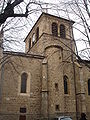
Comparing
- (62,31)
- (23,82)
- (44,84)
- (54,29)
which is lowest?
(44,84)

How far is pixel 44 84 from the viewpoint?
63.9 feet

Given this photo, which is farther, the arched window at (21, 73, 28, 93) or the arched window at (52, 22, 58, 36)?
the arched window at (52, 22, 58, 36)

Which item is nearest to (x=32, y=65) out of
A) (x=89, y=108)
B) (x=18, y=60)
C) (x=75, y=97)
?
(x=18, y=60)

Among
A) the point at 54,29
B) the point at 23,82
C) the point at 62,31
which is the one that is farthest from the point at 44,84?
the point at 62,31

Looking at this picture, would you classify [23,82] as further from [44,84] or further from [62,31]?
[62,31]

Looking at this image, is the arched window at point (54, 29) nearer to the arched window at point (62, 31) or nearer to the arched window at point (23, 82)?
Answer: the arched window at point (62, 31)

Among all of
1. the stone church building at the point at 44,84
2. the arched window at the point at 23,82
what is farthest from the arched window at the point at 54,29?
the arched window at the point at 23,82

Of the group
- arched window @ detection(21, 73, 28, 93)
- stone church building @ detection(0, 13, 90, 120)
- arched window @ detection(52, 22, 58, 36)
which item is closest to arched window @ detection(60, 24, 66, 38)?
stone church building @ detection(0, 13, 90, 120)

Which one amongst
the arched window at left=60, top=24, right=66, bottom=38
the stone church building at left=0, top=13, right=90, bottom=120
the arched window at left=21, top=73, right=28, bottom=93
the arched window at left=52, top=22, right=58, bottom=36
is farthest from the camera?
A: the arched window at left=60, top=24, right=66, bottom=38

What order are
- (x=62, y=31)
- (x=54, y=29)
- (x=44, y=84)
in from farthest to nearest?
(x=62, y=31)
(x=54, y=29)
(x=44, y=84)

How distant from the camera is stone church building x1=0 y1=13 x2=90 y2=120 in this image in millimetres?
18578

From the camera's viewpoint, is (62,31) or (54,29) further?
(62,31)

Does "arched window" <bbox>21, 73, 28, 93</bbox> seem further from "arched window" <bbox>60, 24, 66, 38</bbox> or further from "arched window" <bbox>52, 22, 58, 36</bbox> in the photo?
"arched window" <bbox>60, 24, 66, 38</bbox>

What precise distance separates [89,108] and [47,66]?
7672mm
